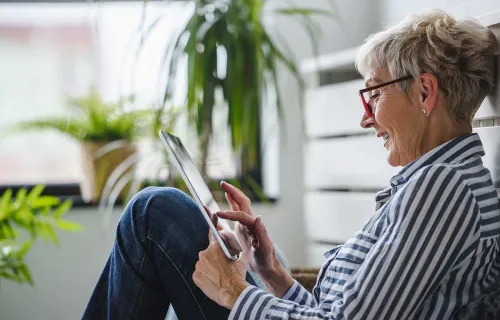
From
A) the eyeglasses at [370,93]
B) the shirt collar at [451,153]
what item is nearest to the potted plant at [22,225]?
the eyeglasses at [370,93]

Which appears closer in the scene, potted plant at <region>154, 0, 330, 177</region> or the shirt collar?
the shirt collar

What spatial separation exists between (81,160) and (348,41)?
4.01ft

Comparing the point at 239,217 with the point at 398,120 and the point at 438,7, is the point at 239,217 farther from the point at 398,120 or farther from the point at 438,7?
the point at 438,7

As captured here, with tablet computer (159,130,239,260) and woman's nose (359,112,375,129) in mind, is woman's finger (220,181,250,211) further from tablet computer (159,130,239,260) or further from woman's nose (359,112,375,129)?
woman's nose (359,112,375,129)

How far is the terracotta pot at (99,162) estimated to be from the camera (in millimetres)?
3219

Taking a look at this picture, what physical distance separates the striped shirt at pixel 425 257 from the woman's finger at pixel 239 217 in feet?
0.58

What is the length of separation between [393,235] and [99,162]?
211 cm

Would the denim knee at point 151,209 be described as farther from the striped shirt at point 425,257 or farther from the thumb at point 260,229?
the striped shirt at point 425,257

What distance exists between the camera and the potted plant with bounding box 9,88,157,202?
127 inches

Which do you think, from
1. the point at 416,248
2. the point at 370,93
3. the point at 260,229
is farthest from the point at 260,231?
the point at 416,248

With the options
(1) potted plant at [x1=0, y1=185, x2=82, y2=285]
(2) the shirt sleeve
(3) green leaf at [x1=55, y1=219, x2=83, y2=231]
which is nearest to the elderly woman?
(2) the shirt sleeve

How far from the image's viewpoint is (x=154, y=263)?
1.63 metres

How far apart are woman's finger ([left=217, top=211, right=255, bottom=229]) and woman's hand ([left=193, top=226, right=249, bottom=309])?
0.19ft

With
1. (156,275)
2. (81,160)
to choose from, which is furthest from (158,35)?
(156,275)
